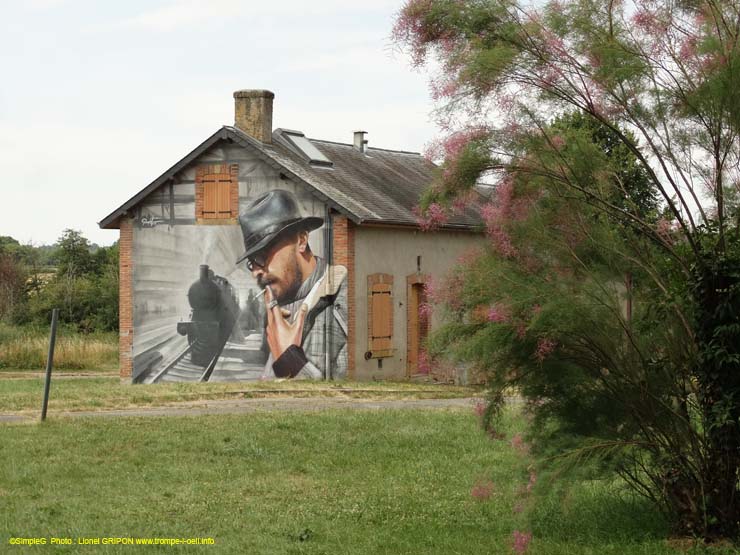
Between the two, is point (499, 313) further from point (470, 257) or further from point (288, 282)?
point (288, 282)

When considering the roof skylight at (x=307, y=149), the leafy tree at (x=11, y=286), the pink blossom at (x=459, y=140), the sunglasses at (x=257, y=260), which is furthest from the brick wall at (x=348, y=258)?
the leafy tree at (x=11, y=286)

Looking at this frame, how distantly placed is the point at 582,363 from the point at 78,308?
3981cm

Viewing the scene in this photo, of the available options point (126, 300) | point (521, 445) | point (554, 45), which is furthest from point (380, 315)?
point (554, 45)

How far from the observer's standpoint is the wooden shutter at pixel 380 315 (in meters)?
27.7

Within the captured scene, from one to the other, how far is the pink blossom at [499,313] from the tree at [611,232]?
2 cm

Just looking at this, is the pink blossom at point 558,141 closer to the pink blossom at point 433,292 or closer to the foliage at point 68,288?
the pink blossom at point 433,292

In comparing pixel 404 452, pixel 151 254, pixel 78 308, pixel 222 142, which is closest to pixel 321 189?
pixel 222 142

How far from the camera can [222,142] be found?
92.1 feet

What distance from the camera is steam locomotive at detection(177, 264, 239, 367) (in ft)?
91.1

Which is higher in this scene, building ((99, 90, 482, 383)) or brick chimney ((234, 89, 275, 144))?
brick chimney ((234, 89, 275, 144))

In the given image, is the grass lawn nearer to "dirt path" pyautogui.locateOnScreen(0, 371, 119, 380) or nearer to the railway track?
the railway track

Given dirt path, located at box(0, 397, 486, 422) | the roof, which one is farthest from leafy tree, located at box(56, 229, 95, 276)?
dirt path, located at box(0, 397, 486, 422)

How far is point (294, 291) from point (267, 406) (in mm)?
8403
